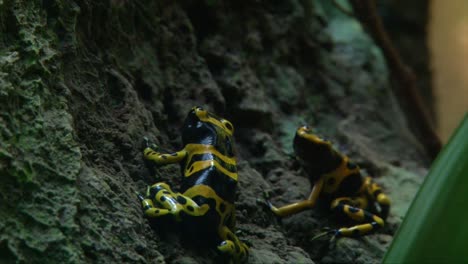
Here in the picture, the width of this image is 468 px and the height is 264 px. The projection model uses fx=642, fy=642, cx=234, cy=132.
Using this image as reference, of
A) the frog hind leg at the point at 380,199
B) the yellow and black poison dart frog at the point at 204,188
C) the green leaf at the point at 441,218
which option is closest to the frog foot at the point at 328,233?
the frog hind leg at the point at 380,199

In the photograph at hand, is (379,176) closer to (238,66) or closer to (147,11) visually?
(238,66)

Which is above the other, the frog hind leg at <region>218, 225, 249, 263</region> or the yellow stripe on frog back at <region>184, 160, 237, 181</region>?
the yellow stripe on frog back at <region>184, 160, 237, 181</region>

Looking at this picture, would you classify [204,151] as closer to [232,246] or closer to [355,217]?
[232,246]

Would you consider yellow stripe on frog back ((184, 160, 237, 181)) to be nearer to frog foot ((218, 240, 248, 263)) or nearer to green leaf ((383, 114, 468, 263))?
frog foot ((218, 240, 248, 263))

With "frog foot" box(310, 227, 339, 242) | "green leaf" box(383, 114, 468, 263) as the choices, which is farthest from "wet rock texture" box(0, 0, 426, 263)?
"green leaf" box(383, 114, 468, 263)

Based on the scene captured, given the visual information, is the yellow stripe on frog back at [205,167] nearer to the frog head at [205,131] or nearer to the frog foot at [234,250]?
the frog head at [205,131]

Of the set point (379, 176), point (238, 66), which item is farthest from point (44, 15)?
point (379, 176)

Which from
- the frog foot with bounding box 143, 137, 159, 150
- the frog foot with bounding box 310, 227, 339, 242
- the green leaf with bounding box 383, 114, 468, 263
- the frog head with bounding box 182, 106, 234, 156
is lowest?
the frog foot with bounding box 310, 227, 339, 242
